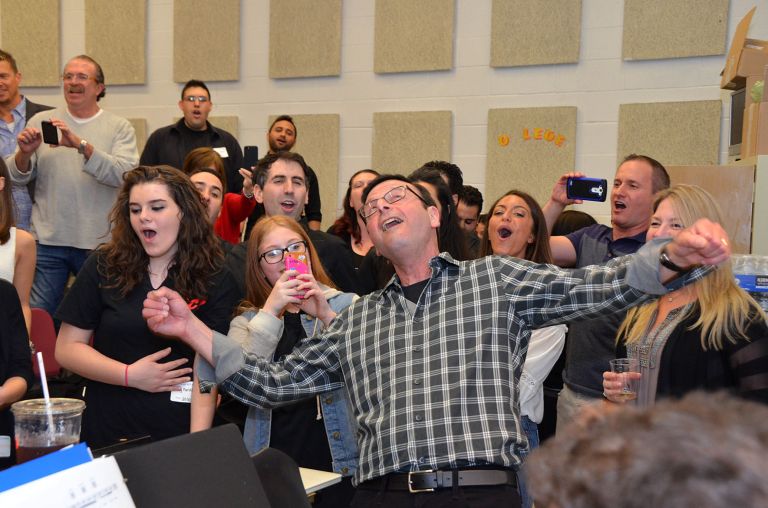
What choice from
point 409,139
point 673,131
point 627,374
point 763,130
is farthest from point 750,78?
point 409,139

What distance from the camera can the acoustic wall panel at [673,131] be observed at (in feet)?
18.2

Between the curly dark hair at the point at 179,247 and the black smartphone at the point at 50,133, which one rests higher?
the black smartphone at the point at 50,133

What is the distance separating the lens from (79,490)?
1199 mm

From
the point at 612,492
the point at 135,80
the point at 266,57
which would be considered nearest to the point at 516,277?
the point at 612,492

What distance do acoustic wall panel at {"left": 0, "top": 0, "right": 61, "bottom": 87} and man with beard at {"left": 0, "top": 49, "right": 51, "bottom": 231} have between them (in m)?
1.99

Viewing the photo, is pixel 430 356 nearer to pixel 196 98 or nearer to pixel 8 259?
pixel 8 259

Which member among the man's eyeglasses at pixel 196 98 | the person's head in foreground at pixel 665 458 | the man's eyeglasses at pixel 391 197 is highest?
the man's eyeglasses at pixel 196 98

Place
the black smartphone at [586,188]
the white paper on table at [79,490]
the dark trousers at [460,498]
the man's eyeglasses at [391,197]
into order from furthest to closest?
the black smartphone at [586,188] → the man's eyeglasses at [391,197] → the dark trousers at [460,498] → the white paper on table at [79,490]

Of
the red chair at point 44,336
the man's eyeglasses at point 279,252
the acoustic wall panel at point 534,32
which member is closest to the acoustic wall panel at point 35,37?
the acoustic wall panel at point 534,32

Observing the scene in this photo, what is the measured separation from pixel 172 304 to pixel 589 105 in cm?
411

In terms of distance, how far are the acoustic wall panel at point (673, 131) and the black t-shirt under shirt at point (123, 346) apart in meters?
3.56

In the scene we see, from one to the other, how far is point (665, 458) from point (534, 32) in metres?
5.60

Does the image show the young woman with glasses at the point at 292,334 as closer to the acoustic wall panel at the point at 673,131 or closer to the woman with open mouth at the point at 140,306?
the woman with open mouth at the point at 140,306

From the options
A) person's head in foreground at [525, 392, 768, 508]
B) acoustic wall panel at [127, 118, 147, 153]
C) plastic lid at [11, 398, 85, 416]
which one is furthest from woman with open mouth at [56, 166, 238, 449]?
acoustic wall panel at [127, 118, 147, 153]
